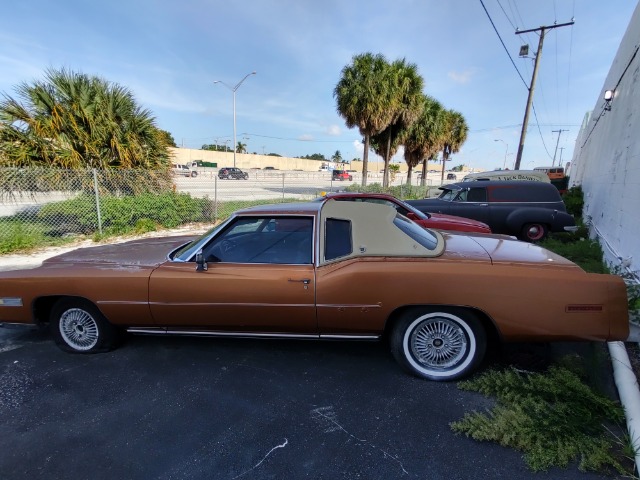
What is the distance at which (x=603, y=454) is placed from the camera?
6.42ft

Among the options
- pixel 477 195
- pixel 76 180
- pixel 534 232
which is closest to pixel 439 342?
pixel 534 232

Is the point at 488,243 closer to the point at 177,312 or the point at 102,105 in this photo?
the point at 177,312

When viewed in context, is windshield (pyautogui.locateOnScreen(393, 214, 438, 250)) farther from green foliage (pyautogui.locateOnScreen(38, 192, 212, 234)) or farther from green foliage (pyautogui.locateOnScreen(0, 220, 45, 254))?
green foliage (pyautogui.locateOnScreen(0, 220, 45, 254))

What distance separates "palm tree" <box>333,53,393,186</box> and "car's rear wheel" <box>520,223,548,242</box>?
36.1 ft

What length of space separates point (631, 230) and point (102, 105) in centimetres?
1042

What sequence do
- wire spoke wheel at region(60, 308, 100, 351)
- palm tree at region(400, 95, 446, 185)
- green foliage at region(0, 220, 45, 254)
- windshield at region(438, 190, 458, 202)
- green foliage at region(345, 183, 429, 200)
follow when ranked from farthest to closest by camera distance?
palm tree at region(400, 95, 446, 185) → green foliage at region(345, 183, 429, 200) → windshield at region(438, 190, 458, 202) → green foliage at region(0, 220, 45, 254) → wire spoke wheel at region(60, 308, 100, 351)

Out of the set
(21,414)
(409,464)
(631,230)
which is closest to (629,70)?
(631,230)

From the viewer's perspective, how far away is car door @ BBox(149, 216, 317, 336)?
2.79m

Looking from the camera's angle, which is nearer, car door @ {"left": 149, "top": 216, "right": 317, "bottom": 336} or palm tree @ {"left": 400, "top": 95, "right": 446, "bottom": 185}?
car door @ {"left": 149, "top": 216, "right": 317, "bottom": 336}

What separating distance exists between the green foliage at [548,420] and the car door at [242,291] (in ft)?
Result: 4.43

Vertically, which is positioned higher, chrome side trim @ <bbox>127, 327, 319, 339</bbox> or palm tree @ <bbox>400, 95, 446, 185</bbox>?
palm tree @ <bbox>400, 95, 446, 185</bbox>

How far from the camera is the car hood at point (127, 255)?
3184 millimetres

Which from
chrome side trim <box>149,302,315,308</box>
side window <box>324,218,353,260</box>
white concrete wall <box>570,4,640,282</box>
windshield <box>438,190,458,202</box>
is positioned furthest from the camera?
windshield <box>438,190,458,202</box>

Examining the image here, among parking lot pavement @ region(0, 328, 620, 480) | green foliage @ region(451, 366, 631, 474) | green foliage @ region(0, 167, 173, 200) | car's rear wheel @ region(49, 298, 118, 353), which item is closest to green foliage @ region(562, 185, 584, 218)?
green foliage @ region(451, 366, 631, 474)
